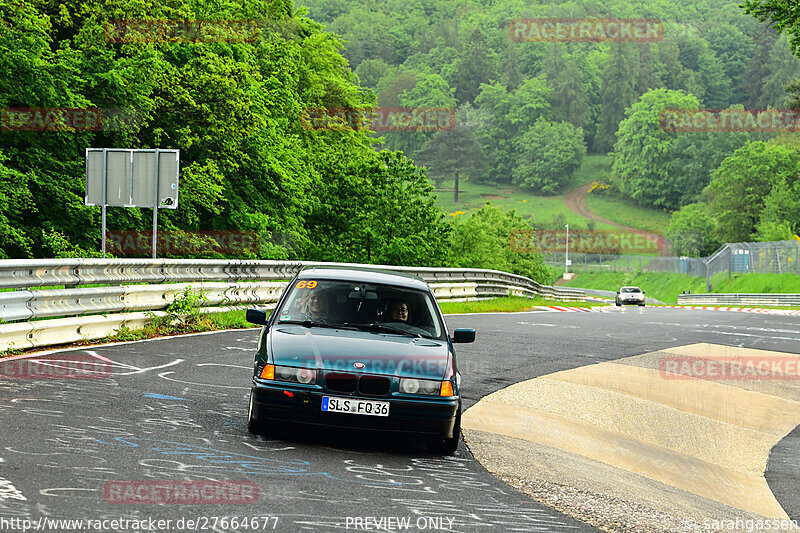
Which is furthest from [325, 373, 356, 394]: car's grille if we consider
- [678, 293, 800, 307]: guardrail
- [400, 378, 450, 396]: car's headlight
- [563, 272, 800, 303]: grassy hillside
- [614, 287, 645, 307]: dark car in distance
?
[563, 272, 800, 303]: grassy hillside

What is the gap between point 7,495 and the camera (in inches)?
205

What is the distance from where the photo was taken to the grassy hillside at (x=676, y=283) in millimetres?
65125

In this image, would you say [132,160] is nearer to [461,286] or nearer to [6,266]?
[6,266]

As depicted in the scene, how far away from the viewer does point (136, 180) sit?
18.5 meters

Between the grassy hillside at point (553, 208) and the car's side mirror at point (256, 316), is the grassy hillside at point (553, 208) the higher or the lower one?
the higher one

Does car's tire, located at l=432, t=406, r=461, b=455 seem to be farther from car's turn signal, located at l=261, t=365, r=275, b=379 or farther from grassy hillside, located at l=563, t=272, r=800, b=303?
grassy hillside, located at l=563, t=272, r=800, b=303

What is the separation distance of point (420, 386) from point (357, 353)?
542 mm

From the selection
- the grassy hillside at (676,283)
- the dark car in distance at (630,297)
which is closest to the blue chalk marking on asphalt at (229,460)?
the dark car in distance at (630,297)

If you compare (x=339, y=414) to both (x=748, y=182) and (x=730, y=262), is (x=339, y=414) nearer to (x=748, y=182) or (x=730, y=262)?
(x=730, y=262)

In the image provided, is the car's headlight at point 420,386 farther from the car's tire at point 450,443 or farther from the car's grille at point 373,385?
the car's tire at point 450,443

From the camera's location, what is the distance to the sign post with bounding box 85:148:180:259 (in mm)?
18344

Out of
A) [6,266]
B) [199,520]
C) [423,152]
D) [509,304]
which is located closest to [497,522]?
[199,520]

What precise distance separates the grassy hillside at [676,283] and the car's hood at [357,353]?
196 feet

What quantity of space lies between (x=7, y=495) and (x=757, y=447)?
300 inches
